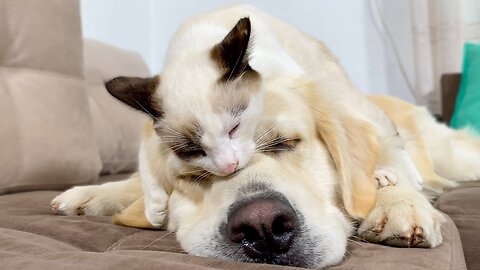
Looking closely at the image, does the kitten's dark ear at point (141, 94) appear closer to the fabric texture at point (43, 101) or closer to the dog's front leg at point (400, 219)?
the dog's front leg at point (400, 219)

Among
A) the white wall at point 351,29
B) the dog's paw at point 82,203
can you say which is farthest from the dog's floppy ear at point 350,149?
the white wall at point 351,29

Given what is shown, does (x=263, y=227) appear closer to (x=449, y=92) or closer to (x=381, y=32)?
(x=449, y=92)

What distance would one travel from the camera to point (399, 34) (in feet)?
10.4

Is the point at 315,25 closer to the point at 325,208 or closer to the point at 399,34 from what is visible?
the point at 399,34

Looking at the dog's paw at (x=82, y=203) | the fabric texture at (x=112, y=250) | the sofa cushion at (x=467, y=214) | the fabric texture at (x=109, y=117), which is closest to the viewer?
the fabric texture at (x=112, y=250)

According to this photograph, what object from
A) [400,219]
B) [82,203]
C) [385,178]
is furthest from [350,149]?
[82,203]

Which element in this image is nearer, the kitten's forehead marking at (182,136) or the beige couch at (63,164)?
the beige couch at (63,164)

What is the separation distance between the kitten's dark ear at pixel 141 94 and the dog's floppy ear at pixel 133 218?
0.29m

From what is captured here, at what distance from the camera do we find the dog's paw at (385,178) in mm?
1226

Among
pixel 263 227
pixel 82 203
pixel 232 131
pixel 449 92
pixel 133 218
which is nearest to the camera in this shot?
pixel 263 227

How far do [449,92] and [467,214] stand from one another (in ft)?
5.24

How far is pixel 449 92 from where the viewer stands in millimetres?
2754

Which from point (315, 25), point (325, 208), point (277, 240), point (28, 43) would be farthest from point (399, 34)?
point (277, 240)

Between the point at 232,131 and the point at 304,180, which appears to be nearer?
the point at 232,131
